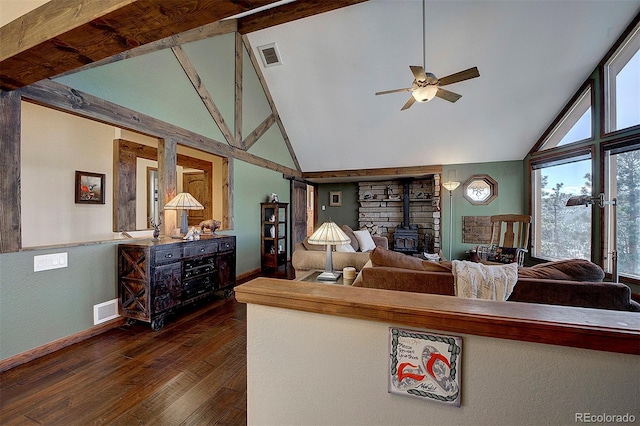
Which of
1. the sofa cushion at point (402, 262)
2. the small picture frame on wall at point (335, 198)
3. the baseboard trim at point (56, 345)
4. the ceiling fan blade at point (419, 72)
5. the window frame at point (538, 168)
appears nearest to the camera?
the sofa cushion at point (402, 262)

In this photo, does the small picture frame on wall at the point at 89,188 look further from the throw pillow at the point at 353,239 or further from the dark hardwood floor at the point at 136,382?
the throw pillow at the point at 353,239

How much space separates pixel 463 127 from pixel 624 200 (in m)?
2.60

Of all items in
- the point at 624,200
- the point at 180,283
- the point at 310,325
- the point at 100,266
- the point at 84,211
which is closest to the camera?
the point at 310,325

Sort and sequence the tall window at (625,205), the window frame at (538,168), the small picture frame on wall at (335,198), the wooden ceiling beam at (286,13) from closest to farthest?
the tall window at (625,205) < the wooden ceiling beam at (286,13) < the window frame at (538,168) < the small picture frame on wall at (335,198)

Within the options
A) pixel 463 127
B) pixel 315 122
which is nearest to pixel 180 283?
pixel 315 122

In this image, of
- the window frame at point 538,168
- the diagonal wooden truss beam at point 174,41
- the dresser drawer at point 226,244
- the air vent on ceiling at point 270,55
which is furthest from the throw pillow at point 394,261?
the window frame at point 538,168

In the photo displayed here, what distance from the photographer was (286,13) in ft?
13.1

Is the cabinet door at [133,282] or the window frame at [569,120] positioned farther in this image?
the window frame at [569,120]

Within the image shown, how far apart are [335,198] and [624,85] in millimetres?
5929

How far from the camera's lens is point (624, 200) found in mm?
3453

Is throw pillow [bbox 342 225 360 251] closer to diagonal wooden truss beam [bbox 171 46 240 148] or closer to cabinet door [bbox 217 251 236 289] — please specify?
cabinet door [bbox 217 251 236 289]

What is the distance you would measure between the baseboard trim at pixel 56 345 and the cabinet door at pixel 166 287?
0.50 m

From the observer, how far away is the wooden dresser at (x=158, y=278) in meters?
2.58

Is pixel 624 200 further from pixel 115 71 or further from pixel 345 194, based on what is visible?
pixel 115 71
